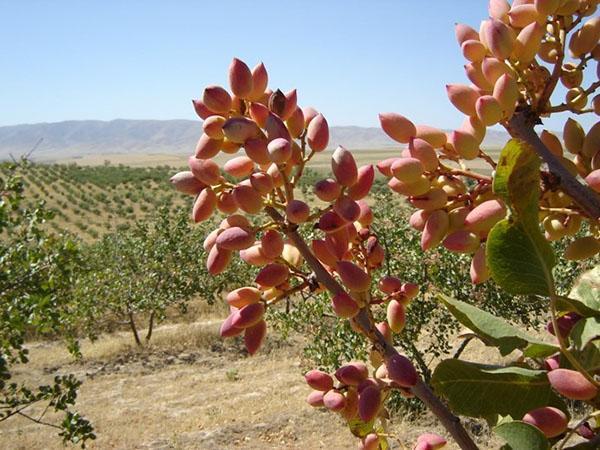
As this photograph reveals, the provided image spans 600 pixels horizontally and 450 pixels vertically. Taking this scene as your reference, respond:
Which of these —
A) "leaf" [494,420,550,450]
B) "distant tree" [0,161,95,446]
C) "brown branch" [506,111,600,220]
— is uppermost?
"brown branch" [506,111,600,220]

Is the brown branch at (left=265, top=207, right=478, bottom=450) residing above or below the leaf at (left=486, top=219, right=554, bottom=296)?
below

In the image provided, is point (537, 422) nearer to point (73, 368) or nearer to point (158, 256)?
Result: point (73, 368)

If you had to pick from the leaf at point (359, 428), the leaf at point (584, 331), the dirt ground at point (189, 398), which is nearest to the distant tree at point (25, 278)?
the dirt ground at point (189, 398)

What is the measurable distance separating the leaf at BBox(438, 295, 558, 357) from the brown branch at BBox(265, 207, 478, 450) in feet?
0.53

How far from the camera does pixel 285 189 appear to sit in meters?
0.96

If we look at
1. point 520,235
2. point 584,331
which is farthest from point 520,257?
point 584,331

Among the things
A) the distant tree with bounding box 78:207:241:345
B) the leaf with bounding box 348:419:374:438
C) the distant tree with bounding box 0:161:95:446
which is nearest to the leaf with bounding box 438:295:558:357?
the leaf with bounding box 348:419:374:438

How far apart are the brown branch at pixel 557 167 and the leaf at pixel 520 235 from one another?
0.42 feet

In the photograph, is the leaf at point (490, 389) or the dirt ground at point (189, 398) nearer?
the leaf at point (490, 389)

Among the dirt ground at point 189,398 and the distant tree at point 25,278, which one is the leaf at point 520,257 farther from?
the dirt ground at point 189,398

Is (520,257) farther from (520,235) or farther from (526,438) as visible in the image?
(526,438)

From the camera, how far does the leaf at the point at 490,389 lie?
30.6 inches

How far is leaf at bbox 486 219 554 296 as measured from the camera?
0.70 metres

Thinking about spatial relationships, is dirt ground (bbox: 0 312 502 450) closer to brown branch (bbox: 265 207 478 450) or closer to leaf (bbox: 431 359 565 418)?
brown branch (bbox: 265 207 478 450)
